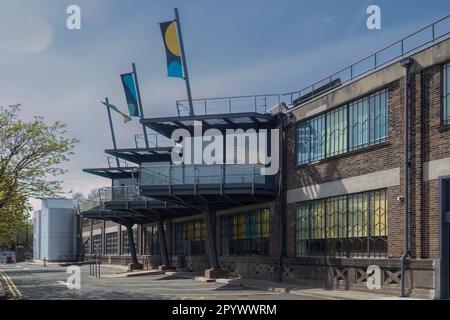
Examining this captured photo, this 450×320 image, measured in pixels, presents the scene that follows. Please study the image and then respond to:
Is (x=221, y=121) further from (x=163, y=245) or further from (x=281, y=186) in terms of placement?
(x=163, y=245)

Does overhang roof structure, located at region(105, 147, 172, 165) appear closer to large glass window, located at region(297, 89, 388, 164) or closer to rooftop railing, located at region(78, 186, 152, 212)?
rooftop railing, located at region(78, 186, 152, 212)

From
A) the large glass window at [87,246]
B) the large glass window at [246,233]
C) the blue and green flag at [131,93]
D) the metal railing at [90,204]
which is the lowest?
the large glass window at [87,246]

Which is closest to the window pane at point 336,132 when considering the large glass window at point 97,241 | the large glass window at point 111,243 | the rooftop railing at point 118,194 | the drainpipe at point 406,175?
the drainpipe at point 406,175

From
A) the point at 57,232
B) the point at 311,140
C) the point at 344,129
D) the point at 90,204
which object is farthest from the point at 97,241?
the point at 344,129

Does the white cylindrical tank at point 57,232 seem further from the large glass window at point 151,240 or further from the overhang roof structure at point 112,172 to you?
the large glass window at point 151,240

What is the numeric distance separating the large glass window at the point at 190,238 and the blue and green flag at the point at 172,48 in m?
11.0

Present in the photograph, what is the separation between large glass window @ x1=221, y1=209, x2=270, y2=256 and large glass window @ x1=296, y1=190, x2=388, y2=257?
11.2 ft

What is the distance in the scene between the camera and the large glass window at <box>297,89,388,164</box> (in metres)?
24.3

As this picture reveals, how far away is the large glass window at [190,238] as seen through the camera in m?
41.7

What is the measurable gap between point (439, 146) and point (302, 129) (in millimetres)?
9656

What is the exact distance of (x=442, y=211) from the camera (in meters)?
20.7

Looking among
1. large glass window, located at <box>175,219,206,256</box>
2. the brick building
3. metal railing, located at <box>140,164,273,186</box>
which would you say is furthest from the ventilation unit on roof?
large glass window, located at <box>175,219,206,256</box>

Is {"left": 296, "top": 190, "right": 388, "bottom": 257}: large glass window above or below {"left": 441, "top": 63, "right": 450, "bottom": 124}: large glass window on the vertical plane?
below
